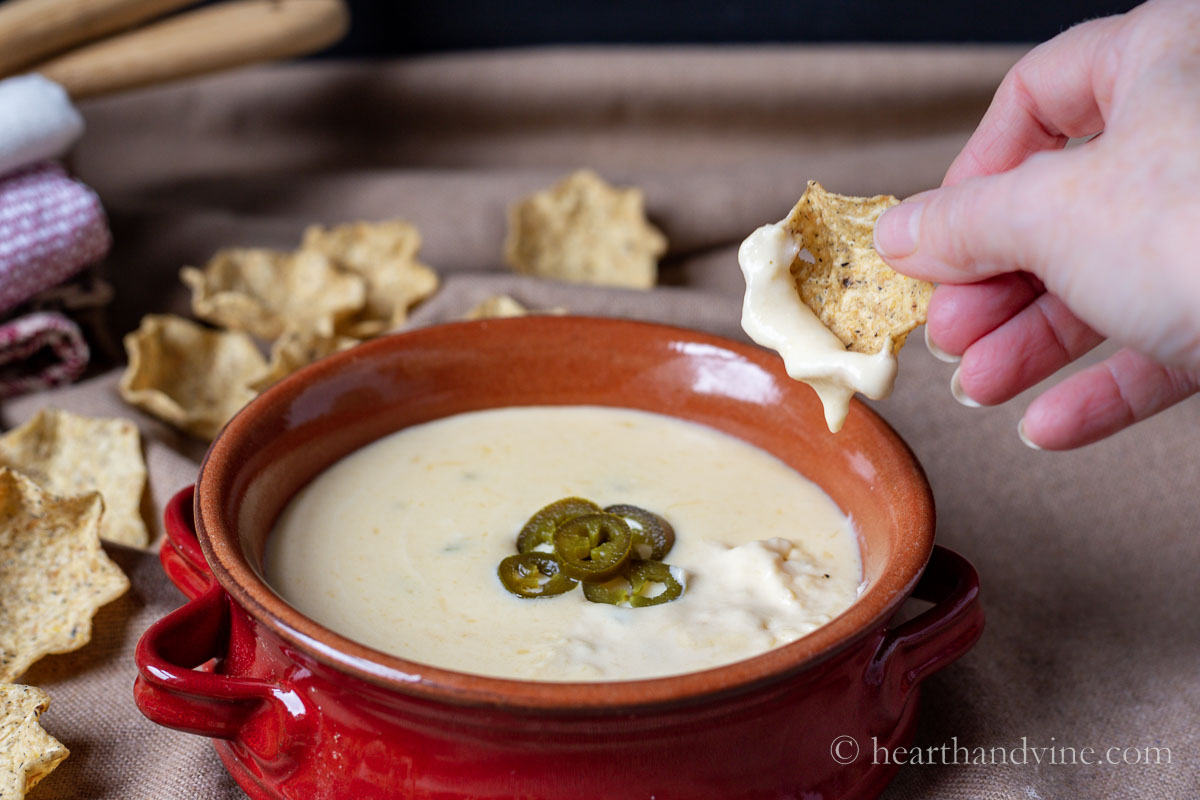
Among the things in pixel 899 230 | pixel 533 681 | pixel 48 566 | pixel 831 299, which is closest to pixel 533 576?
pixel 533 681

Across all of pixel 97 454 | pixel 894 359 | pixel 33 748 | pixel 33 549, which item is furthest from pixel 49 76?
pixel 894 359

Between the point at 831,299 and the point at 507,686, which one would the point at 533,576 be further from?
the point at 831,299

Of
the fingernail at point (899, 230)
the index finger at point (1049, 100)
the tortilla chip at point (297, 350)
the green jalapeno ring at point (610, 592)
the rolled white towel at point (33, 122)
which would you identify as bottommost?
the tortilla chip at point (297, 350)

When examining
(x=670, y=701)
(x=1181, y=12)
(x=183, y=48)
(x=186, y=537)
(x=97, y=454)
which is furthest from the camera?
(x=183, y=48)

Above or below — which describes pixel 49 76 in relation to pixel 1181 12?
below

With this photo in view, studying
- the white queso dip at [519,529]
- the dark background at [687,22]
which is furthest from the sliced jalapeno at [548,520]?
the dark background at [687,22]

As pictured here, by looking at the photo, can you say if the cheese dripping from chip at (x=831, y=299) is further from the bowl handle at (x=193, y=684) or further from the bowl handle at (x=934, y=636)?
the bowl handle at (x=193, y=684)

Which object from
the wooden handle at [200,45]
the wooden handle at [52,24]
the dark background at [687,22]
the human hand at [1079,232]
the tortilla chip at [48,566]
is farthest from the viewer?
the dark background at [687,22]

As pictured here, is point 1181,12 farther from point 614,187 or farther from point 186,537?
point 614,187
